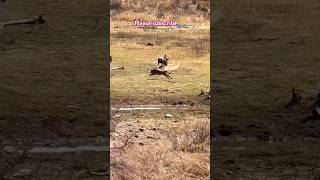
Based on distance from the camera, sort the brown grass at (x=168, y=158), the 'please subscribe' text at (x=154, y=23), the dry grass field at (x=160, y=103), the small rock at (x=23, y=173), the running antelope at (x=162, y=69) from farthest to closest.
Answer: the 'please subscribe' text at (x=154, y=23) → the running antelope at (x=162, y=69) → the dry grass field at (x=160, y=103) → the brown grass at (x=168, y=158) → the small rock at (x=23, y=173)

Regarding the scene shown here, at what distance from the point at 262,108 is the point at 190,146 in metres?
2.56

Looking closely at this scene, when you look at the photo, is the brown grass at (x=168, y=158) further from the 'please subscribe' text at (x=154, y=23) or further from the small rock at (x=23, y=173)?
the 'please subscribe' text at (x=154, y=23)

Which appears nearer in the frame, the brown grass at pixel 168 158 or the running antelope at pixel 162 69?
the brown grass at pixel 168 158

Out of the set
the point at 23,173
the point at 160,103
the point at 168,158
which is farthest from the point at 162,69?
the point at 23,173

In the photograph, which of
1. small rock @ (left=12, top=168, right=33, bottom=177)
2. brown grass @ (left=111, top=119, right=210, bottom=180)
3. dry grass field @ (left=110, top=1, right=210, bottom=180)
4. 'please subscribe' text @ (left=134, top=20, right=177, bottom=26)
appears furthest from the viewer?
'please subscribe' text @ (left=134, top=20, right=177, bottom=26)

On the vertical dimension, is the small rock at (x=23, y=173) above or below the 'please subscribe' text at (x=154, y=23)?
below

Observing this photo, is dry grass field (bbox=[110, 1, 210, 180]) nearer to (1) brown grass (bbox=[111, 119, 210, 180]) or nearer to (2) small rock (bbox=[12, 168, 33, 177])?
(1) brown grass (bbox=[111, 119, 210, 180])

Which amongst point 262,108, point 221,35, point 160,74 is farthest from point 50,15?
point 262,108

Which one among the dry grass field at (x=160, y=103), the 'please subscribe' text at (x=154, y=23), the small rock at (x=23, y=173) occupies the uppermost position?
the 'please subscribe' text at (x=154, y=23)

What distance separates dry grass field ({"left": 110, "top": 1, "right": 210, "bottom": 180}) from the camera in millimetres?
7375

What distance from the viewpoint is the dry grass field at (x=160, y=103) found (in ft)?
24.2

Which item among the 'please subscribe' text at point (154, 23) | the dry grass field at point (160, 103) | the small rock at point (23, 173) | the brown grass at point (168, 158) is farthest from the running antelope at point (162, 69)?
the 'please subscribe' text at point (154, 23)

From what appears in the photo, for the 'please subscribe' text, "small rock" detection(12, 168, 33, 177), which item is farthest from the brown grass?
the 'please subscribe' text

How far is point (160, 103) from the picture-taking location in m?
11.3
